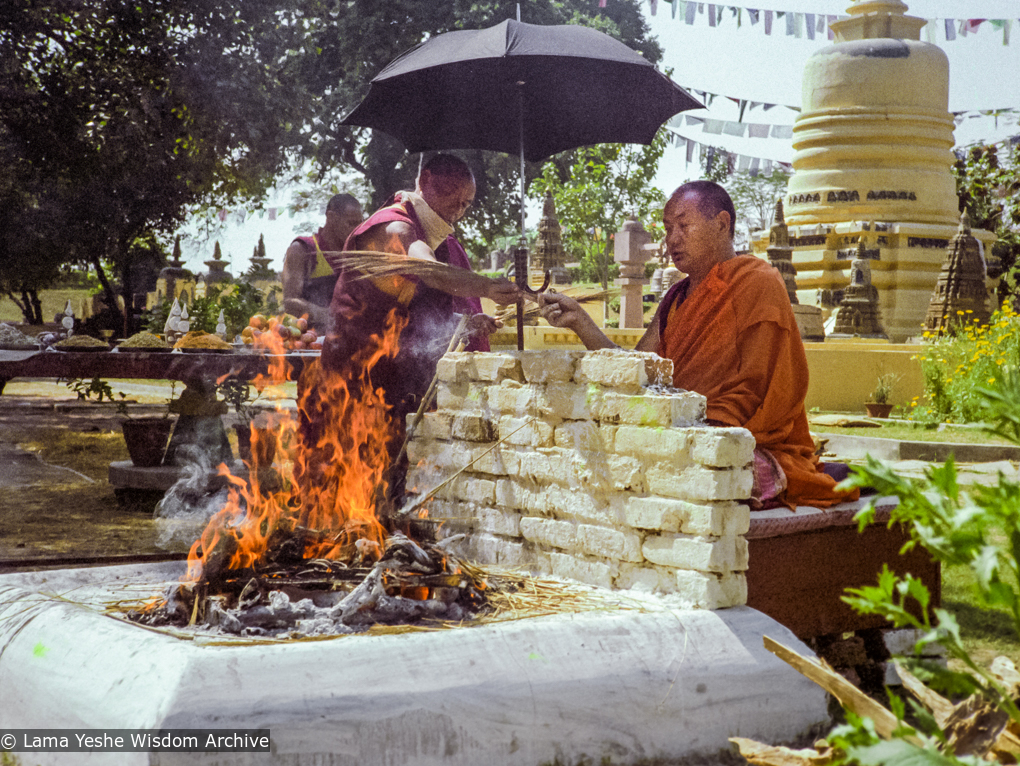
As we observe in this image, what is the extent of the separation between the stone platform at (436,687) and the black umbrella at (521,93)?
96.8 inches

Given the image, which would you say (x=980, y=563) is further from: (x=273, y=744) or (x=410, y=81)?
(x=410, y=81)

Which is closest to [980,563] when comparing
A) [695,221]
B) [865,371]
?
[695,221]

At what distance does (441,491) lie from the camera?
4.09 meters

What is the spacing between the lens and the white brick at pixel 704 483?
3006 mm

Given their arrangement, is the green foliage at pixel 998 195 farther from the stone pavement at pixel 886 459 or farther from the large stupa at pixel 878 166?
the stone pavement at pixel 886 459

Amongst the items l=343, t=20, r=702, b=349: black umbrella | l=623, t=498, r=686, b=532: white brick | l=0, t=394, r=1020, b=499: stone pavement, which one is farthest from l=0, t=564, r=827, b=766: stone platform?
l=0, t=394, r=1020, b=499: stone pavement

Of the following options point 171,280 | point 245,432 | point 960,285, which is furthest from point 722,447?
point 171,280

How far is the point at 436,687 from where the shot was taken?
2.58 m

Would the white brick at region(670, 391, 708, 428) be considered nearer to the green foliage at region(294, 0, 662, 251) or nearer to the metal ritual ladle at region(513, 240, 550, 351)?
the metal ritual ladle at region(513, 240, 550, 351)

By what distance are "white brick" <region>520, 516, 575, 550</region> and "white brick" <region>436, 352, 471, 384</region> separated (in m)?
0.68

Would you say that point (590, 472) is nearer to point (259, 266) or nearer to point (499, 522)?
point (499, 522)

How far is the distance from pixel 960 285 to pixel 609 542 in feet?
58.1

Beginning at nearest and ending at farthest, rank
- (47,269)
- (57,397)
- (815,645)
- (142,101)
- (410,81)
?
(815,645) < (410,81) < (142,101) < (57,397) < (47,269)

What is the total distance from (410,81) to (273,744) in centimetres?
340
